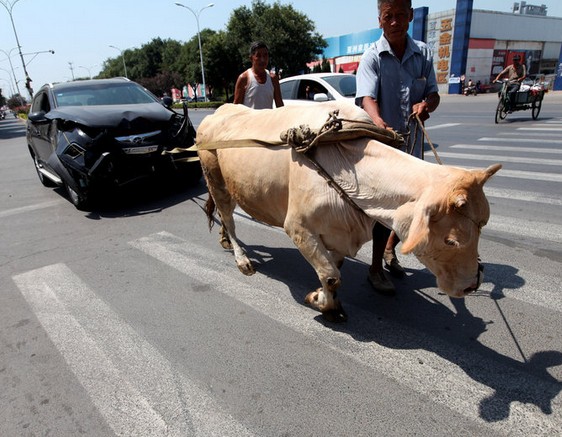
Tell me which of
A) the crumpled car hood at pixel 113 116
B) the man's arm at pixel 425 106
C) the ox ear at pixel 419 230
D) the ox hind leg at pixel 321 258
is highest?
the man's arm at pixel 425 106

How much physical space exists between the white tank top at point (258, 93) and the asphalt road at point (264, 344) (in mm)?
1719

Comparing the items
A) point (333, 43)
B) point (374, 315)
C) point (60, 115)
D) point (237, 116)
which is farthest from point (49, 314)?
point (333, 43)

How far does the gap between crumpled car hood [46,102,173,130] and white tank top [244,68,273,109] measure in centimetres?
186

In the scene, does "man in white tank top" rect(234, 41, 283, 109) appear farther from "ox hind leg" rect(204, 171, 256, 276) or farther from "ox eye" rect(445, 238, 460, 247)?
"ox eye" rect(445, 238, 460, 247)

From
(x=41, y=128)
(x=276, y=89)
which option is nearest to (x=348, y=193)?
(x=276, y=89)

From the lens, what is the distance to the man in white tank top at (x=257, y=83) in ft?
15.9

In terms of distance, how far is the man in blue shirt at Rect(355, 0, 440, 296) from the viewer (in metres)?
3.00

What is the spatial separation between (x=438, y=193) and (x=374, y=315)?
4.72ft

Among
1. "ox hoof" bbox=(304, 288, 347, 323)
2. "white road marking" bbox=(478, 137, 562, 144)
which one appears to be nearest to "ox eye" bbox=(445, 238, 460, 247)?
"ox hoof" bbox=(304, 288, 347, 323)

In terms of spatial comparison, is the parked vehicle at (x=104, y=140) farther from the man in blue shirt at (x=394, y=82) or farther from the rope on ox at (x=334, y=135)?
the rope on ox at (x=334, y=135)

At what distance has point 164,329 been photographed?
2961 mm

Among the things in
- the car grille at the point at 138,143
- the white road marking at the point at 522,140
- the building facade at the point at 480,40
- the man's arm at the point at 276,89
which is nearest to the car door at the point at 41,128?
the car grille at the point at 138,143

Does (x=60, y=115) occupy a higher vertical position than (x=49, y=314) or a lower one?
higher

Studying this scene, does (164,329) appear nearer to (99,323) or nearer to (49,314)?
(99,323)
